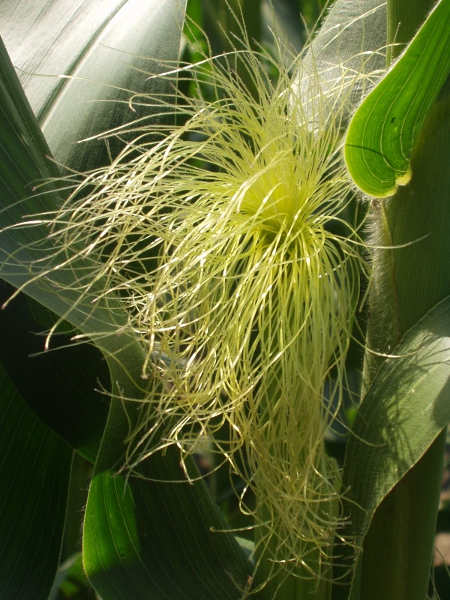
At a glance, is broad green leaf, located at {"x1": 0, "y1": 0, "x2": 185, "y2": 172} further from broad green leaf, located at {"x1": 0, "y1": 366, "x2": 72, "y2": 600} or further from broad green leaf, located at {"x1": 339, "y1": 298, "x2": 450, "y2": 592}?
broad green leaf, located at {"x1": 339, "y1": 298, "x2": 450, "y2": 592}

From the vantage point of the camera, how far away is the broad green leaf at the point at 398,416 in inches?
22.1

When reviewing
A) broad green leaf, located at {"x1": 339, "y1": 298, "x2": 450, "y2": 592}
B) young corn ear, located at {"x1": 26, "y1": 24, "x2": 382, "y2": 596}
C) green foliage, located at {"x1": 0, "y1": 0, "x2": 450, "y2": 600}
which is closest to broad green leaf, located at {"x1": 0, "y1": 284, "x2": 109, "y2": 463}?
green foliage, located at {"x1": 0, "y1": 0, "x2": 450, "y2": 600}

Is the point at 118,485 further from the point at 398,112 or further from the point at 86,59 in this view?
the point at 86,59

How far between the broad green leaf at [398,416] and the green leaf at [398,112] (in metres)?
0.13

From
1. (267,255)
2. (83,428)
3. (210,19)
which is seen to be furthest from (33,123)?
(210,19)

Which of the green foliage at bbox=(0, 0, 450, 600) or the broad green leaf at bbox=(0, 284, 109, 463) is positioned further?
the broad green leaf at bbox=(0, 284, 109, 463)

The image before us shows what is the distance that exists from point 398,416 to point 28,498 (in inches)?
20.4

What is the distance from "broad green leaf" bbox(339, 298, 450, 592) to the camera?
56 centimetres

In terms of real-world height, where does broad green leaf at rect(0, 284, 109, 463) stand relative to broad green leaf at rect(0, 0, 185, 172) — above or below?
below

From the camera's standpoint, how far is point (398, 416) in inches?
23.2

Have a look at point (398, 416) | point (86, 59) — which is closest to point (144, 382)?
point (398, 416)

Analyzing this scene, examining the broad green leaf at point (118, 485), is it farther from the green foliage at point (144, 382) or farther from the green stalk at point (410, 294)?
the green stalk at point (410, 294)

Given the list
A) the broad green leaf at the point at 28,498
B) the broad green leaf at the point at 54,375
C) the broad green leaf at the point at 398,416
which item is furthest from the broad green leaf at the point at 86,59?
the broad green leaf at the point at 398,416

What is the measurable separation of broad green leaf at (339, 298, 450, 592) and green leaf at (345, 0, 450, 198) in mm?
135
